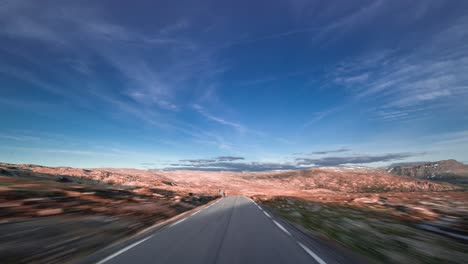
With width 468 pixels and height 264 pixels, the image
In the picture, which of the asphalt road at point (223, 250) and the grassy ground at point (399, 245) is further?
the grassy ground at point (399, 245)

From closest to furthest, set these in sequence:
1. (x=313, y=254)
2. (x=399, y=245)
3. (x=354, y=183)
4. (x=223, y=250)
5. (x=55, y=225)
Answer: (x=313, y=254)
(x=223, y=250)
(x=399, y=245)
(x=55, y=225)
(x=354, y=183)

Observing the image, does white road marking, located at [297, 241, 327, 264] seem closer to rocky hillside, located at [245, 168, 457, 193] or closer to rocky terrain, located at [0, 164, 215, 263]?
rocky terrain, located at [0, 164, 215, 263]

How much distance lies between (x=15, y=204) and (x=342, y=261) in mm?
12768

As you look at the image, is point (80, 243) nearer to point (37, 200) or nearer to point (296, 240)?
point (37, 200)

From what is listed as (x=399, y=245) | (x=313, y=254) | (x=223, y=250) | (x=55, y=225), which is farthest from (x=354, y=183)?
(x=55, y=225)

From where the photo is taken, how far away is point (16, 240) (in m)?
6.66

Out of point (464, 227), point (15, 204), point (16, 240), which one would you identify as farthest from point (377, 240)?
point (15, 204)

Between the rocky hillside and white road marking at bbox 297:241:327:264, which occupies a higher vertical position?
white road marking at bbox 297:241:327:264

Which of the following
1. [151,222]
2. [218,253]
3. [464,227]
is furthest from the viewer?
[151,222]

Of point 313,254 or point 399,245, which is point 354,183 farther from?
point 313,254

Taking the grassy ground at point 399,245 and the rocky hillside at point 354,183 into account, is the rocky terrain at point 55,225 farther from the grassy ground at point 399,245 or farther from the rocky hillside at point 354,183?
the rocky hillside at point 354,183

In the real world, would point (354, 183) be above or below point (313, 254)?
below

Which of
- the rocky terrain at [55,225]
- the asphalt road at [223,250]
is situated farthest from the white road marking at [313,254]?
the rocky terrain at [55,225]

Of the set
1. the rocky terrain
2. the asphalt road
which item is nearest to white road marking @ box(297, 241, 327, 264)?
the asphalt road
